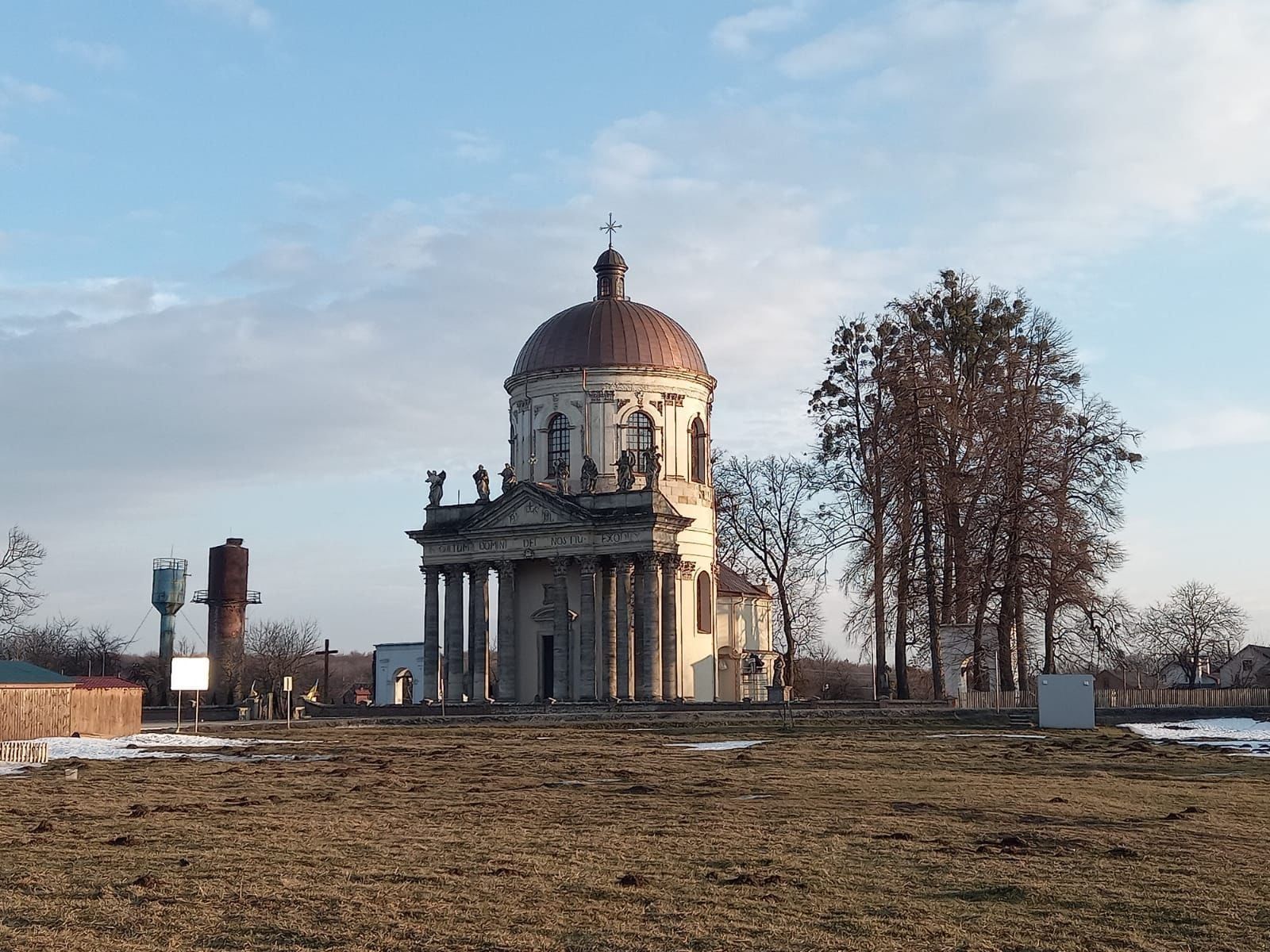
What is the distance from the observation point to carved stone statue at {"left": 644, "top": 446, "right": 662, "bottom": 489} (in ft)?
196

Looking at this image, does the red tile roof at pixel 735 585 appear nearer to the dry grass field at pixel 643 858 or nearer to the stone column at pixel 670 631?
the stone column at pixel 670 631

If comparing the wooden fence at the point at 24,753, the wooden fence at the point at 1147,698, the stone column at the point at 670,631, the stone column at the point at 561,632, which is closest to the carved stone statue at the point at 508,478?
the stone column at the point at 561,632

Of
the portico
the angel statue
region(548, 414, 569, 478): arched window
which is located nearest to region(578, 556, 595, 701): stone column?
the portico

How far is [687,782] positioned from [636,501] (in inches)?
1413

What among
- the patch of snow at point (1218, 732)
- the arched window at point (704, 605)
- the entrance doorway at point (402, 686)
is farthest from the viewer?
the entrance doorway at point (402, 686)

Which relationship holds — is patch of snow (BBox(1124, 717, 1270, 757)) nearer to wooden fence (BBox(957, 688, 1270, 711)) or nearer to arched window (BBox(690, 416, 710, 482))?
wooden fence (BBox(957, 688, 1270, 711))

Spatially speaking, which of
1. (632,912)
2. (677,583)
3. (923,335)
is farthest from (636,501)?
(632,912)

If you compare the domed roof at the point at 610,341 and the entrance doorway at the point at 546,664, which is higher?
the domed roof at the point at 610,341

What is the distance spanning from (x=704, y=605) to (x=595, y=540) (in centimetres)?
764

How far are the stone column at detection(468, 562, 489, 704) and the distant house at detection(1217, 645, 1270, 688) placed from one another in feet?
202

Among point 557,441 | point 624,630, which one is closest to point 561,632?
point 624,630

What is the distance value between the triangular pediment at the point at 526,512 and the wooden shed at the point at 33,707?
25073 mm

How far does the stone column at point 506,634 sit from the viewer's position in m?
60.8

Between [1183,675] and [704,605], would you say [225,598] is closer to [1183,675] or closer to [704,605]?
[704,605]
